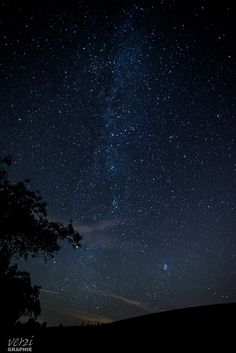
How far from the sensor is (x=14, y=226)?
51.7 ft

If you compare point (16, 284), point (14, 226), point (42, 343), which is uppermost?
point (14, 226)

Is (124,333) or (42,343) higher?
(124,333)

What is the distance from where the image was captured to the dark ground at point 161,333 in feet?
22.1

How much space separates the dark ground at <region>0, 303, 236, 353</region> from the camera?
674cm

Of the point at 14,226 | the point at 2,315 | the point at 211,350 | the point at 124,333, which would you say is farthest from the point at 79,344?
the point at 14,226

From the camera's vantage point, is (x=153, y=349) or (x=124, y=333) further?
(x=124, y=333)

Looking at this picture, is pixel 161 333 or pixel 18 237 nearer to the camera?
pixel 161 333

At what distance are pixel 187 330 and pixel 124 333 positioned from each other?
203 cm

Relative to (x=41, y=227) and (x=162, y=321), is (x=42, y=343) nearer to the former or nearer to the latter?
(x=162, y=321)

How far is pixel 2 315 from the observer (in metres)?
13.9

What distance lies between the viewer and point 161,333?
303 inches

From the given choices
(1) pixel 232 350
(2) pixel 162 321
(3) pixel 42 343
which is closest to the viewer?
(1) pixel 232 350

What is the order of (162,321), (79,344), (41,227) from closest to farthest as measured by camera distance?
(162,321), (79,344), (41,227)

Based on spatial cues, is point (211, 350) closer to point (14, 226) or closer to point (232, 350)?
point (232, 350)
